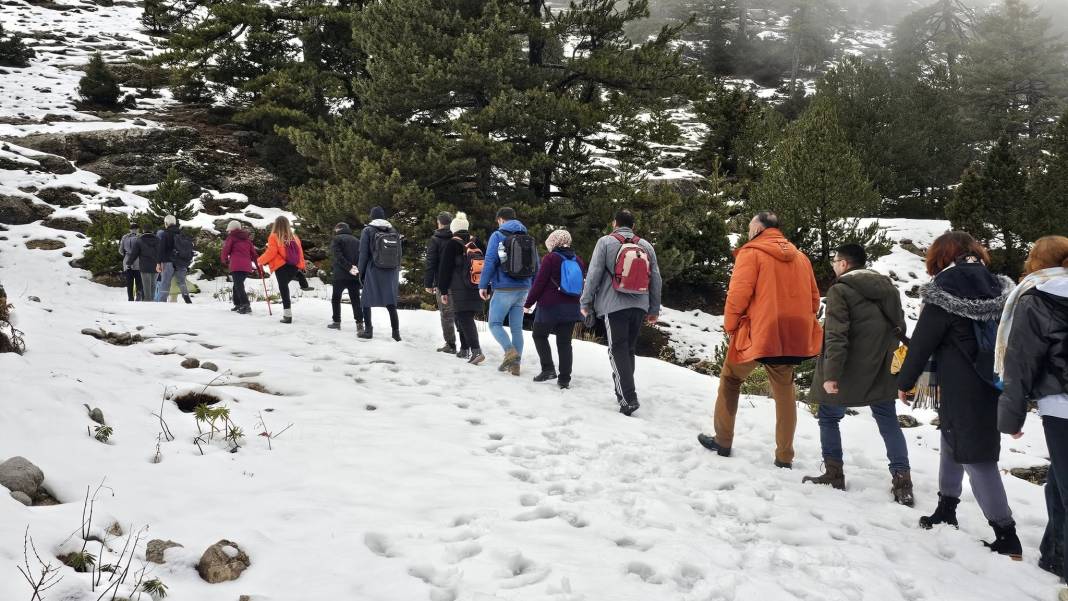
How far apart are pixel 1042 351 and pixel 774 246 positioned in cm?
205

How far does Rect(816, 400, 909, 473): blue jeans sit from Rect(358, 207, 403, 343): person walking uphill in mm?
5933

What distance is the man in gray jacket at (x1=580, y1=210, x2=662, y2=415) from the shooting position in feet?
20.1

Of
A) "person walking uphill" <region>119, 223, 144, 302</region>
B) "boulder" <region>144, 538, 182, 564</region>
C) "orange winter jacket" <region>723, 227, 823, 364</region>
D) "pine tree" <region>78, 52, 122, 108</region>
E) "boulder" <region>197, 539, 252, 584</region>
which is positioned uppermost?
"pine tree" <region>78, 52, 122, 108</region>

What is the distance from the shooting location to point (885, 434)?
4504mm

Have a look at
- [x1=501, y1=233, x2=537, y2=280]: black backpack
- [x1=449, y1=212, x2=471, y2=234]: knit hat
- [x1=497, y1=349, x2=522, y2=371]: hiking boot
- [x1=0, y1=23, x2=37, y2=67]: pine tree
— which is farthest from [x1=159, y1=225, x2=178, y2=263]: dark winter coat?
[x1=0, y1=23, x2=37, y2=67]: pine tree

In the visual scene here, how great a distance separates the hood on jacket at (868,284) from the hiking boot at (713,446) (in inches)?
68.1

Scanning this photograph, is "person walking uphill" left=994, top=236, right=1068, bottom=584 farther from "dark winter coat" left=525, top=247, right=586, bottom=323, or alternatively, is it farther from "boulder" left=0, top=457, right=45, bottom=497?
"boulder" left=0, top=457, right=45, bottom=497

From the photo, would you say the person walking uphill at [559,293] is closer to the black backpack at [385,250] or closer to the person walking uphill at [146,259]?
the black backpack at [385,250]

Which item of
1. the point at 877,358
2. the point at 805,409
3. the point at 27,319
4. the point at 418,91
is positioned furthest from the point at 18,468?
the point at 418,91

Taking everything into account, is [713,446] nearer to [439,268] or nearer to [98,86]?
[439,268]

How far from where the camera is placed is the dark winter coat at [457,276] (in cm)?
775

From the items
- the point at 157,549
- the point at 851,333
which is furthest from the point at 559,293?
the point at 157,549

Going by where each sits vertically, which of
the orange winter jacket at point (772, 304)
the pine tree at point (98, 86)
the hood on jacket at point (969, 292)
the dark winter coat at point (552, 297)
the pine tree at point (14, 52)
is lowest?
the dark winter coat at point (552, 297)

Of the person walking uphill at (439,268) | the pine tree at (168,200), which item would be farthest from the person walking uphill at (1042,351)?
the pine tree at (168,200)
